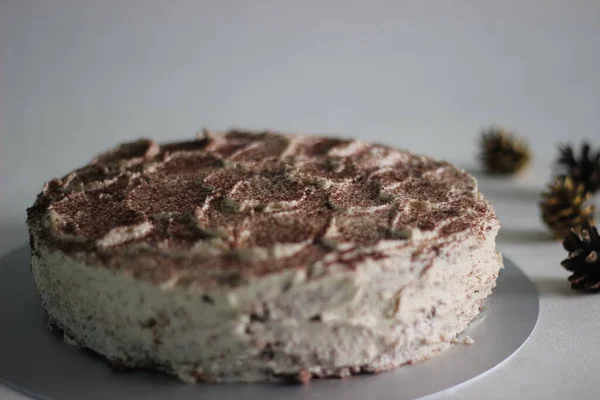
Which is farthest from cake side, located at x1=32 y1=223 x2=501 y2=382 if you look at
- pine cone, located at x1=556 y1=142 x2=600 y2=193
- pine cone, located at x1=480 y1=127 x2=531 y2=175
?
pine cone, located at x1=480 y1=127 x2=531 y2=175

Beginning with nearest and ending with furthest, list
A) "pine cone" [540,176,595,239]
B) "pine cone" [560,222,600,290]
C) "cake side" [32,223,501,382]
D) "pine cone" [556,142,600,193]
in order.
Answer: "cake side" [32,223,501,382] < "pine cone" [560,222,600,290] < "pine cone" [540,176,595,239] < "pine cone" [556,142,600,193]

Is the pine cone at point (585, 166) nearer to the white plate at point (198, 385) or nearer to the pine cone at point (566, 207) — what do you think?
the pine cone at point (566, 207)

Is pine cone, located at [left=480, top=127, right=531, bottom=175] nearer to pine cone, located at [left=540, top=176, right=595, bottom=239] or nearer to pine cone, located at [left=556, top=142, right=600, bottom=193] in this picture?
pine cone, located at [left=556, top=142, right=600, bottom=193]

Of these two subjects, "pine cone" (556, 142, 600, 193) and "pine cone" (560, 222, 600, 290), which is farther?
"pine cone" (556, 142, 600, 193)

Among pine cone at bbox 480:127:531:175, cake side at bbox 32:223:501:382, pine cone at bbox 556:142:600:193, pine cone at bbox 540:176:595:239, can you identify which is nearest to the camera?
cake side at bbox 32:223:501:382

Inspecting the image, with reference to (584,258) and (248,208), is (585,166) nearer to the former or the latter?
(584,258)

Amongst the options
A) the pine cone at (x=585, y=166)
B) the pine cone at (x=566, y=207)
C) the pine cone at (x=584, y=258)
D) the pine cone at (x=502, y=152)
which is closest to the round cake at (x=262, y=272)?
the pine cone at (x=584, y=258)
